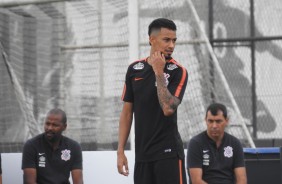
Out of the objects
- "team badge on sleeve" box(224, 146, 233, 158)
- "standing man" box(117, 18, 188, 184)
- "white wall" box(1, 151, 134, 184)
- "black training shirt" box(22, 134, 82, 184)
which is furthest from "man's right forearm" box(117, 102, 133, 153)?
"white wall" box(1, 151, 134, 184)

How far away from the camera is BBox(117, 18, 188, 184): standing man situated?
511cm

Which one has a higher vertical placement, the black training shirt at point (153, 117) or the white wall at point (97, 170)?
the black training shirt at point (153, 117)

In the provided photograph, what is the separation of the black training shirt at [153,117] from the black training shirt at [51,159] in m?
2.32

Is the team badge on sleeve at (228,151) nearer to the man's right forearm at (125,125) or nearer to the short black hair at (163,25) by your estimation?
the man's right forearm at (125,125)

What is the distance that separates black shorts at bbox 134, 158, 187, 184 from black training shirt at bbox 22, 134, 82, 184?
233 cm

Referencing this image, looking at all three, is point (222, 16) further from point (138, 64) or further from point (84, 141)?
point (138, 64)

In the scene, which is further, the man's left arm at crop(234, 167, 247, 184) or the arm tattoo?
the man's left arm at crop(234, 167, 247, 184)

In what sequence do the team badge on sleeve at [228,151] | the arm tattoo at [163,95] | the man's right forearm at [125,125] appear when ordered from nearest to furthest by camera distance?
the arm tattoo at [163,95] → the man's right forearm at [125,125] → the team badge on sleeve at [228,151]

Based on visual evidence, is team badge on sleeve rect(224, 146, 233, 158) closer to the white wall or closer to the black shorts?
the white wall

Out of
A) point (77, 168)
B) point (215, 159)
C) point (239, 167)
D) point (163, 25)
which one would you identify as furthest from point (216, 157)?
point (163, 25)

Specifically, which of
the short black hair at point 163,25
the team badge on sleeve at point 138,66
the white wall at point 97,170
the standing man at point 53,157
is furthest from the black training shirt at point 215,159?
the short black hair at point 163,25

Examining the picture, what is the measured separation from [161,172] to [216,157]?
1856 mm

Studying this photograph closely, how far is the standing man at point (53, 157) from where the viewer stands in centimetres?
738

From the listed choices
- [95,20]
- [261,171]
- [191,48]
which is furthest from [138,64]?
[191,48]
